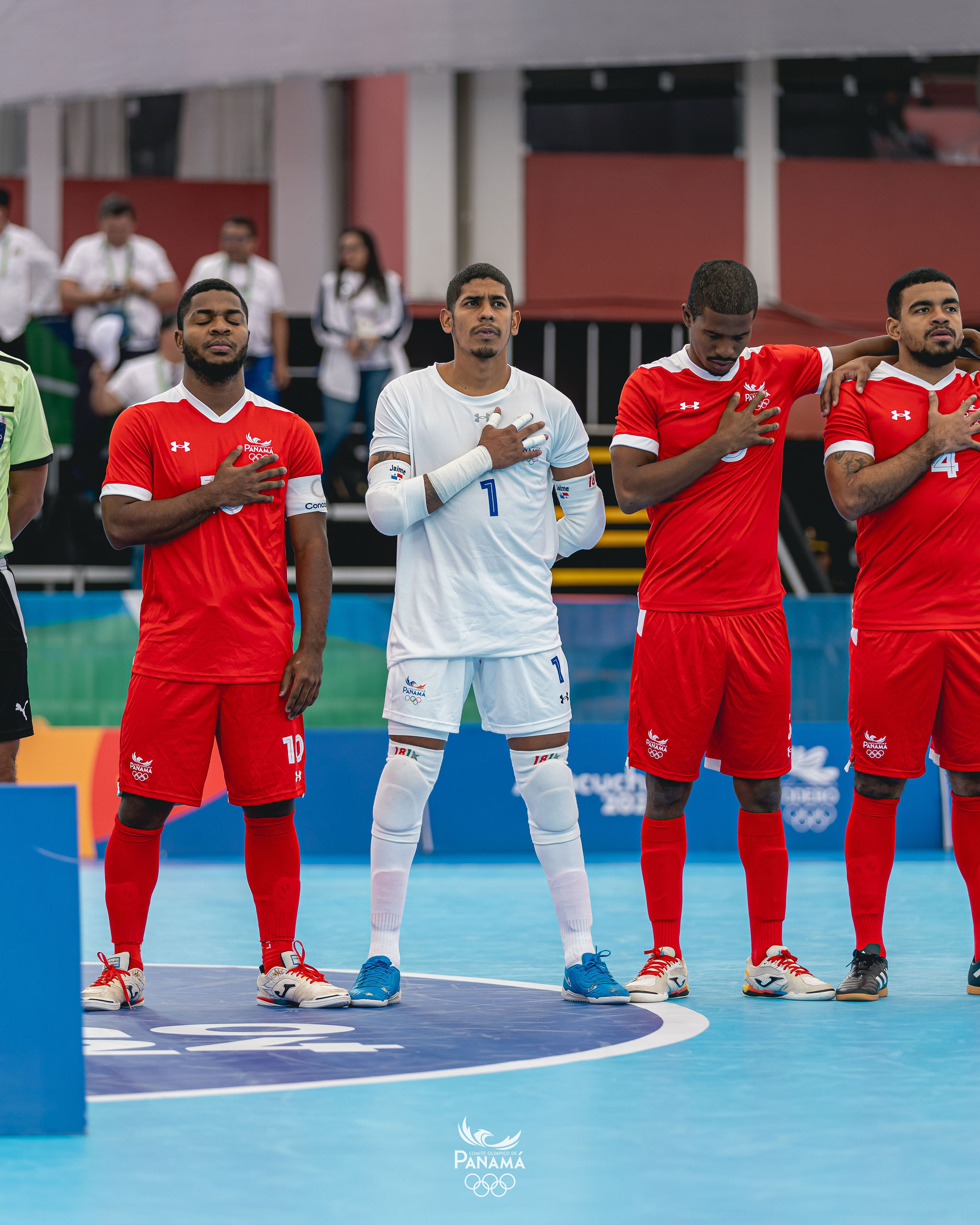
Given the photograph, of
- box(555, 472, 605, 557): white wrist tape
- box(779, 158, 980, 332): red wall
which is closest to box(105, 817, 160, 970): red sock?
box(555, 472, 605, 557): white wrist tape

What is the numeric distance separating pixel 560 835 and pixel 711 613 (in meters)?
0.91

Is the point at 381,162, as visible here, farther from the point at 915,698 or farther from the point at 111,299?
the point at 915,698

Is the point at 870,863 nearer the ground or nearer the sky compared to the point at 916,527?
nearer the ground

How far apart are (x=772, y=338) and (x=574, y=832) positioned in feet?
41.1

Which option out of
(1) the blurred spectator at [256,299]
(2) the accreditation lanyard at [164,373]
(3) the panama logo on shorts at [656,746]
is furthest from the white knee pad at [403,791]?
(1) the blurred spectator at [256,299]

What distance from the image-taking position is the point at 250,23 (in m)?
13.5

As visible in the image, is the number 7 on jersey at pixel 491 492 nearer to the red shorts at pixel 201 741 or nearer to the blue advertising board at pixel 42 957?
the red shorts at pixel 201 741

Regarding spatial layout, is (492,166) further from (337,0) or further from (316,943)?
(316,943)

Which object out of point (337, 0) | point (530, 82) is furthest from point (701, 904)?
point (530, 82)

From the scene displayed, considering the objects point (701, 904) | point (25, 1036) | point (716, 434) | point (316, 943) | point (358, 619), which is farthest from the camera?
point (358, 619)

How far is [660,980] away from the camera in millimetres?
5602

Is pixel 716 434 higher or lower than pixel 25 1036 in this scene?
higher

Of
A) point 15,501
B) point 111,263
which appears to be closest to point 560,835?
point 15,501

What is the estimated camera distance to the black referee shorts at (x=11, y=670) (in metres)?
5.55
